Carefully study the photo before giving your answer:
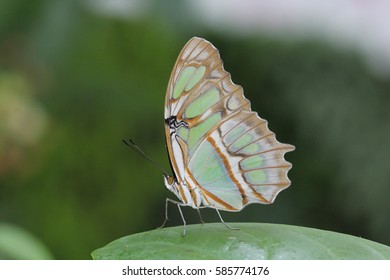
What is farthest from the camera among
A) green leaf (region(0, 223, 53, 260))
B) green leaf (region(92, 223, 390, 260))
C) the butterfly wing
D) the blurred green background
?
the blurred green background

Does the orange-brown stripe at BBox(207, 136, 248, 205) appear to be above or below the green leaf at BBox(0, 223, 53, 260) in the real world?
above

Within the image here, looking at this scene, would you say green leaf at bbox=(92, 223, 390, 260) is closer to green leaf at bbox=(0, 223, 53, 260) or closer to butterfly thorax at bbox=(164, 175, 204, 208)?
butterfly thorax at bbox=(164, 175, 204, 208)

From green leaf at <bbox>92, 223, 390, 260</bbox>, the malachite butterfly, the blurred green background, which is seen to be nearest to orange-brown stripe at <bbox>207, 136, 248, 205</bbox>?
the malachite butterfly

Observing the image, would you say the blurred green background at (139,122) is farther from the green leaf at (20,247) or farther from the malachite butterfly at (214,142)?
the malachite butterfly at (214,142)

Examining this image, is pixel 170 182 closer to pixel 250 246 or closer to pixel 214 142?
pixel 214 142

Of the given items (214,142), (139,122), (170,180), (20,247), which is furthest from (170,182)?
(139,122)

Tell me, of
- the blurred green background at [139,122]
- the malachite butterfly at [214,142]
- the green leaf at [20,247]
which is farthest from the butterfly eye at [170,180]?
the blurred green background at [139,122]

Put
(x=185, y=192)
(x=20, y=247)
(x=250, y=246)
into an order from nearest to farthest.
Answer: (x=250, y=246), (x=185, y=192), (x=20, y=247)
